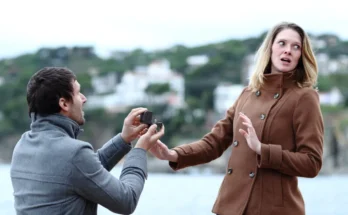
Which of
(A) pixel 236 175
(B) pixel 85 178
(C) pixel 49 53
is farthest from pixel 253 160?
(C) pixel 49 53

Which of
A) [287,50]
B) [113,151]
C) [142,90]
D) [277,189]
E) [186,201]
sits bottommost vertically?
[142,90]

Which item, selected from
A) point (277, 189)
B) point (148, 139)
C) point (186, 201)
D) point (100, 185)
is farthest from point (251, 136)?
point (186, 201)

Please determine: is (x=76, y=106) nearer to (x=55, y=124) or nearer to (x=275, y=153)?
(x=55, y=124)

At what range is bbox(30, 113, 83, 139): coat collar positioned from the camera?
3.12 meters

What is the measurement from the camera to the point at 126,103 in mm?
97938

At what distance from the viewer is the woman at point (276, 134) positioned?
345 cm

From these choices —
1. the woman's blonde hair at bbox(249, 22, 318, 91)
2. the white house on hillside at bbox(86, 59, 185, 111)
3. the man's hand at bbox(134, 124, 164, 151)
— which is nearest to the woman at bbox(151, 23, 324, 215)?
the woman's blonde hair at bbox(249, 22, 318, 91)

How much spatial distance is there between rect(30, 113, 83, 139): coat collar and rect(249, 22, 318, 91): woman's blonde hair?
3.21 feet

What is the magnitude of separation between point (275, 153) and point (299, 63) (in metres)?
0.51

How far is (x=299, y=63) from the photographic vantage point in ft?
12.1

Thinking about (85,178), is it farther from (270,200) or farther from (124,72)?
(124,72)

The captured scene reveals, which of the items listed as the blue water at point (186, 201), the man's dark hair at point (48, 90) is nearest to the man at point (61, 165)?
the man's dark hair at point (48, 90)

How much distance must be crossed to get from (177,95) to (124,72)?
1581 centimetres

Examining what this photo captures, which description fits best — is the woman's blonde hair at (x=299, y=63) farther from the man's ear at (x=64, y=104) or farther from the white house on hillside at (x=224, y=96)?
the white house on hillside at (x=224, y=96)
